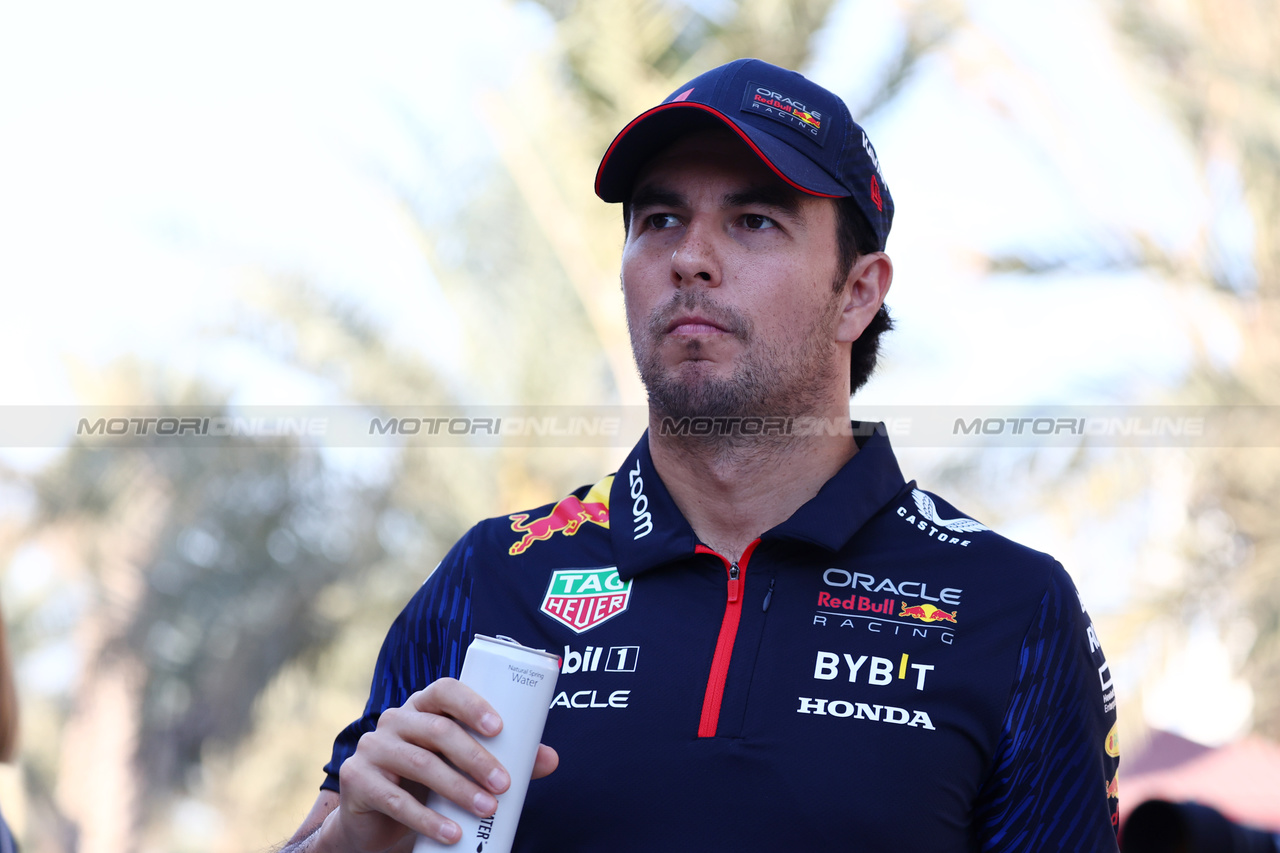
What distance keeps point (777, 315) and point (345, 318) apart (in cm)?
828

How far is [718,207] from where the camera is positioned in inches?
95.7

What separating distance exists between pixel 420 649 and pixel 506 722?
659mm

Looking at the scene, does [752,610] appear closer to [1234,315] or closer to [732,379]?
[732,379]

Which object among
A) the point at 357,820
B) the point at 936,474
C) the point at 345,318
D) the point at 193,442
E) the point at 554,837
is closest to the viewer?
the point at 357,820

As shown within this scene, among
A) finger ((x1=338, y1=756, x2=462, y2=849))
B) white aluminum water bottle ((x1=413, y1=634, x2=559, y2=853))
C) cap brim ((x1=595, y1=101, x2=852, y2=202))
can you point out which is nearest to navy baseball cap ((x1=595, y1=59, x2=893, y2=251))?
cap brim ((x1=595, y1=101, x2=852, y2=202))

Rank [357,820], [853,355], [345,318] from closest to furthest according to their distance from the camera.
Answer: [357,820]
[853,355]
[345,318]

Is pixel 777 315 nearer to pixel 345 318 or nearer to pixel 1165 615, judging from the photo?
pixel 1165 615

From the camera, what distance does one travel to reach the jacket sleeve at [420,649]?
2283 mm

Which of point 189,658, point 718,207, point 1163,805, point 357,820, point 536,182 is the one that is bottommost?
point 357,820

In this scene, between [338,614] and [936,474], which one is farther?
[338,614]

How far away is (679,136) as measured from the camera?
2.50 meters

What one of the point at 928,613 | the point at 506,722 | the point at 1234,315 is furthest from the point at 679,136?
the point at 1234,315

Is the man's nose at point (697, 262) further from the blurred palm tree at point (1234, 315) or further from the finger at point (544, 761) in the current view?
the blurred palm tree at point (1234, 315)

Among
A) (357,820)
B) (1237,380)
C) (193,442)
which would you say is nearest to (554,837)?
(357,820)
